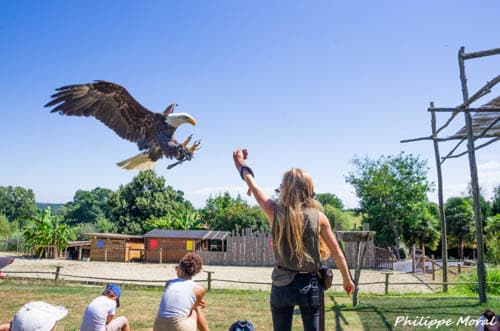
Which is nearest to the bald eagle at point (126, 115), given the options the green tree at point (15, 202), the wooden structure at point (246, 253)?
the wooden structure at point (246, 253)

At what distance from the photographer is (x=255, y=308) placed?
8.95 metres

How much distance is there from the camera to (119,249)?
27.5 m

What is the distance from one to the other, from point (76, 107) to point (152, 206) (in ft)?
124

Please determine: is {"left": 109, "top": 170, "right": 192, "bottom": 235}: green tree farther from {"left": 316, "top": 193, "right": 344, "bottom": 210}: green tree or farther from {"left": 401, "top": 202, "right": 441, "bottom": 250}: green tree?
{"left": 316, "top": 193, "right": 344, "bottom": 210}: green tree

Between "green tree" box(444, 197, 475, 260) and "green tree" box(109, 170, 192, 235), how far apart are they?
26.2 metres

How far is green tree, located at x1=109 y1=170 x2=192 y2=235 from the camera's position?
39.3 meters

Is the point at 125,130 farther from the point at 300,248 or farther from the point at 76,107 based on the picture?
the point at 300,248

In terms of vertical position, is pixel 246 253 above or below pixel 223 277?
above

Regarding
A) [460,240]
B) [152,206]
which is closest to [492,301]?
[460,240]

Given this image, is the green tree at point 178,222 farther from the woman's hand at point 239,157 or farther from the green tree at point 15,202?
the green tree at point 15,202

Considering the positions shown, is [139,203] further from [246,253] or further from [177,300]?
[177,300]

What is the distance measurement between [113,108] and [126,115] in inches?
5.5

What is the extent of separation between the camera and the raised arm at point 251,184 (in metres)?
2.29

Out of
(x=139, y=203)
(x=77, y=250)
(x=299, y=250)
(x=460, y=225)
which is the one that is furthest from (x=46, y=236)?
(x=460, y=225)
